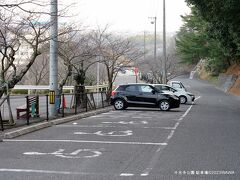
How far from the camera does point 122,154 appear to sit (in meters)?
10.5

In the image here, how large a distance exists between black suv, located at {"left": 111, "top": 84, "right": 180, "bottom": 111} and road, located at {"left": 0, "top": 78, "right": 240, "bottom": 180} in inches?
433

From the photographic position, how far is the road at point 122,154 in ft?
27.3

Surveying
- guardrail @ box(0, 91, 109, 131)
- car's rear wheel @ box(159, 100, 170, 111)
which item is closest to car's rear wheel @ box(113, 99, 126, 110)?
guardrail @ box(0, 91, 109, 131)

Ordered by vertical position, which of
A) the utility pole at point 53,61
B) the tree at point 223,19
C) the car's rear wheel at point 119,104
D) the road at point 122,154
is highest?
the tree at point 223,19

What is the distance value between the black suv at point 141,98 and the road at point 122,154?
11.0m

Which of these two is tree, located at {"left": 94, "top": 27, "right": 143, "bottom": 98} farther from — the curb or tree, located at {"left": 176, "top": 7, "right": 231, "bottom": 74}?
tree, located at {"left": 176, "top": 7, "right": 231, "bottom": 74}

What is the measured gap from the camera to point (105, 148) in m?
11.5

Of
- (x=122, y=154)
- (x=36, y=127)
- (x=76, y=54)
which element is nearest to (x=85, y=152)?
(x=122, y=154)

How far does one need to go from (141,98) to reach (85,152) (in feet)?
55.5

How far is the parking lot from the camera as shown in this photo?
27.7 feet

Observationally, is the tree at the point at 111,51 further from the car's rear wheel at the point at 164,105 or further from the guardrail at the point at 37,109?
the car's rear wheel at the point at 164,105

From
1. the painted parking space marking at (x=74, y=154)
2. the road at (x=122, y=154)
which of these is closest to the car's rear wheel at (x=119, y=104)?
the road at (x=122, y=154)

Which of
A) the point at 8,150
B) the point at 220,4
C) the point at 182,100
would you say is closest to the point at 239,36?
the point at 220,4

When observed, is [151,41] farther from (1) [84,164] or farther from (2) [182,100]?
(1) [84,164]
